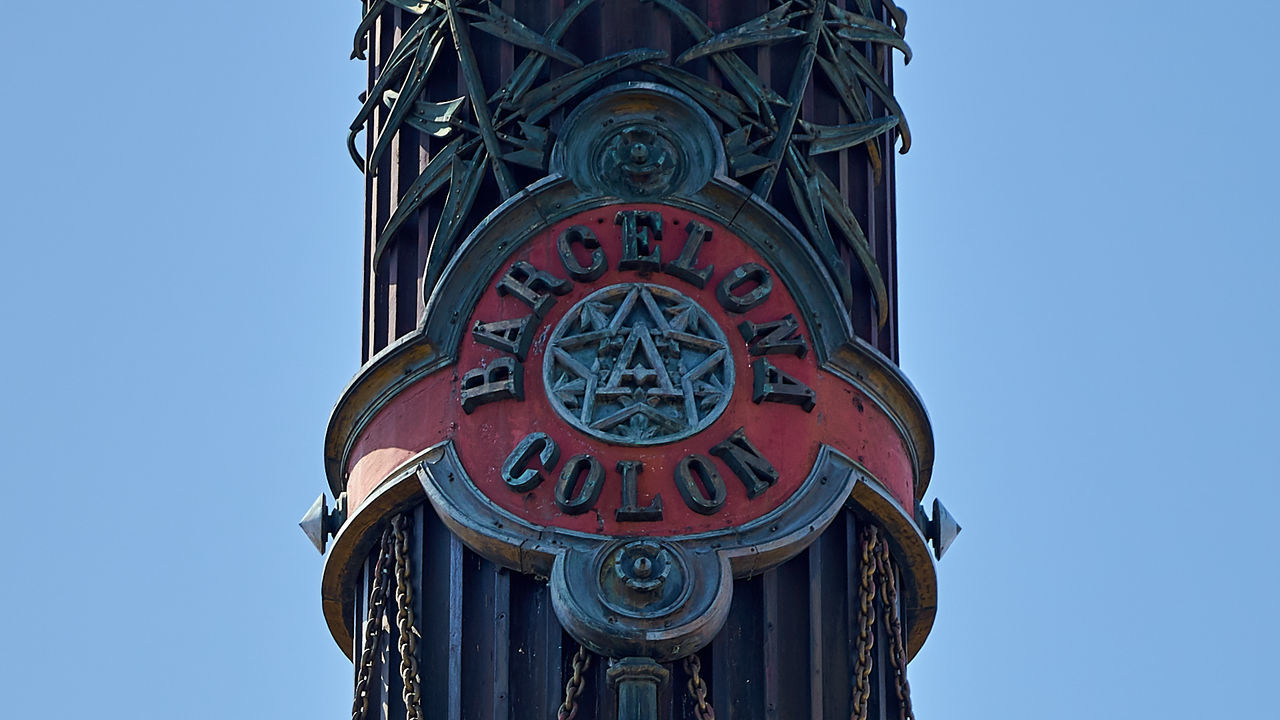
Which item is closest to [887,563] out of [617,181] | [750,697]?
[750,697]

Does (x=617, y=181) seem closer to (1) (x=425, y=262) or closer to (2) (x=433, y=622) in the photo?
(1) (x=425, y=262)

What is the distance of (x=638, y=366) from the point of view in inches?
1231

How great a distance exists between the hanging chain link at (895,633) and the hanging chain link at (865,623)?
0.15m

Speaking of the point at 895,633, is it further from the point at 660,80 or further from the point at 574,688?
the point at 660,80

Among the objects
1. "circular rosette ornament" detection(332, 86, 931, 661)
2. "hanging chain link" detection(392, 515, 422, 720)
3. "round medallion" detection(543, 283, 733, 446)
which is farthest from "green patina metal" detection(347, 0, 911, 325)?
"hanging chain link" detection(392, 515, 422, 720)

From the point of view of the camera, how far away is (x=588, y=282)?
31.8 meters

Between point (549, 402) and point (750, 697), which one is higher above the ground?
point (549, 402)

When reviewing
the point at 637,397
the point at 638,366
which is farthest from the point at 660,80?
the point at 637,397

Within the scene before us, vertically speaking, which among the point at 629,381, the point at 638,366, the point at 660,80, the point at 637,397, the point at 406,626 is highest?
the point at 660,80

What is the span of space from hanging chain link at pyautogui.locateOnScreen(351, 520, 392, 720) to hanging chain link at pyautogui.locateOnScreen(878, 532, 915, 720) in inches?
157

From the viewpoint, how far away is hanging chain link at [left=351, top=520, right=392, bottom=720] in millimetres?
31203

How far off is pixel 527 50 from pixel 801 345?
3.49m

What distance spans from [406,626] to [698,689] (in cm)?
243

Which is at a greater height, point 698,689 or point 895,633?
point 895,633
